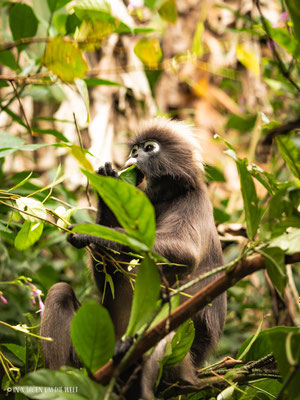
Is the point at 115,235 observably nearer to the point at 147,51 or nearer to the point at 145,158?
the point at 147,51

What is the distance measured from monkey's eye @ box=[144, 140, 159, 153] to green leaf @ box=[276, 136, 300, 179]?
160 cm

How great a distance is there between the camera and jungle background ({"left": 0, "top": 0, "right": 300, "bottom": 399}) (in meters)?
1.41

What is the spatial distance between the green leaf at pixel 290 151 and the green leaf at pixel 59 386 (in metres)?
0.90

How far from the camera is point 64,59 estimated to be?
199 cm

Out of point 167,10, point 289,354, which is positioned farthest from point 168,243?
point 167,10

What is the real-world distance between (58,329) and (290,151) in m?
1.48

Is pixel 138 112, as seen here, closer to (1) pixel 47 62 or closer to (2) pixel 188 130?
(2) pixel 188 130

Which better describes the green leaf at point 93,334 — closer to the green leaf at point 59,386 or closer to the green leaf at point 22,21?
the green leaf at point 59,386

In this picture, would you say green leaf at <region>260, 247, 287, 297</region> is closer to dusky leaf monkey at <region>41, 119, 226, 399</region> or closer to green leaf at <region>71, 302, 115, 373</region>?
green leaf at <region>71, 302, 115, 373</region>

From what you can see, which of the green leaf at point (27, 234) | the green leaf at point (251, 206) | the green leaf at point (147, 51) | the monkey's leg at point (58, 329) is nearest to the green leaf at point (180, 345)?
the green leaf at point (251, 206)

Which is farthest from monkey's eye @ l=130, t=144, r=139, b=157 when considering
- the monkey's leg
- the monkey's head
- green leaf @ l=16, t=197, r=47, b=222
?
green leaf @ l=16, t=197, r=47, b=222

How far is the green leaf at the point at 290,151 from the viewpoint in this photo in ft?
4.84

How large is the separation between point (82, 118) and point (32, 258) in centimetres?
184

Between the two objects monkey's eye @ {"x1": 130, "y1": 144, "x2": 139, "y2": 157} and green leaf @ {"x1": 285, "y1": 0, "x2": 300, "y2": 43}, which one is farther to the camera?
monkey's eye @ {"x1": 130, "y1": 144, "x2": 139, "y2": 157}
